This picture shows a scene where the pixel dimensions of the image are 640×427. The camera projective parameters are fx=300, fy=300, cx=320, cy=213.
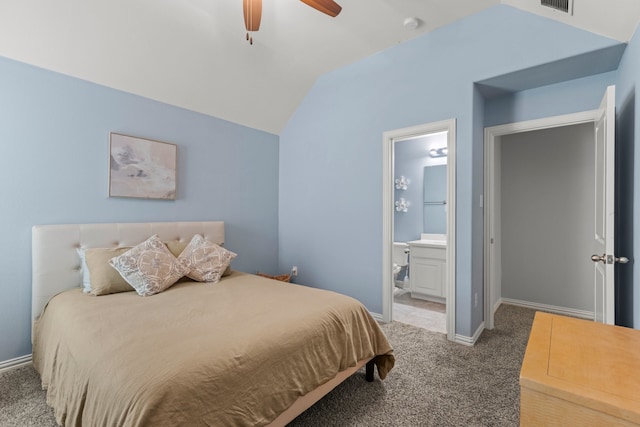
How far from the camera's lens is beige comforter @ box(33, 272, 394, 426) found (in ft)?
3.67

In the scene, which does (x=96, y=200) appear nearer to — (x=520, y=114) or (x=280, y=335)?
(x=280, y=335)

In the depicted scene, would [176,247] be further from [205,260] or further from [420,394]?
[420,394]

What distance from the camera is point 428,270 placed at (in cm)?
403

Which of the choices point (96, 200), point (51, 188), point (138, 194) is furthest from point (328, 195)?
point (51, 188)

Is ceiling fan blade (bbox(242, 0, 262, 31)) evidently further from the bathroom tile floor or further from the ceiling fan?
the bathroom tile floor

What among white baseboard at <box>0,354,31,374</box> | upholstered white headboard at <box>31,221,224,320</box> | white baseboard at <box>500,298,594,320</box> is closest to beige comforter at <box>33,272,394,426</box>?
upholstered white headboard at <box>31,221,224,320</box>

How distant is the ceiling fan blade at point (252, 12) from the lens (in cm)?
173

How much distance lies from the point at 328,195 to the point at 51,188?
258 cm

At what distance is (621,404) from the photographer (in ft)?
2.22

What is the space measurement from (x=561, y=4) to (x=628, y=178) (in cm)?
128

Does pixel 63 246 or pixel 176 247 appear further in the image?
pixel 176 247

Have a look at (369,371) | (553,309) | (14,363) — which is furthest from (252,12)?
(553,309)

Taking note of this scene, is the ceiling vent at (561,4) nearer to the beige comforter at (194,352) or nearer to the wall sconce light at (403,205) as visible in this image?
the beige comforter at (194,352)

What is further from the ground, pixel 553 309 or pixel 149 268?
pixel 149 268
